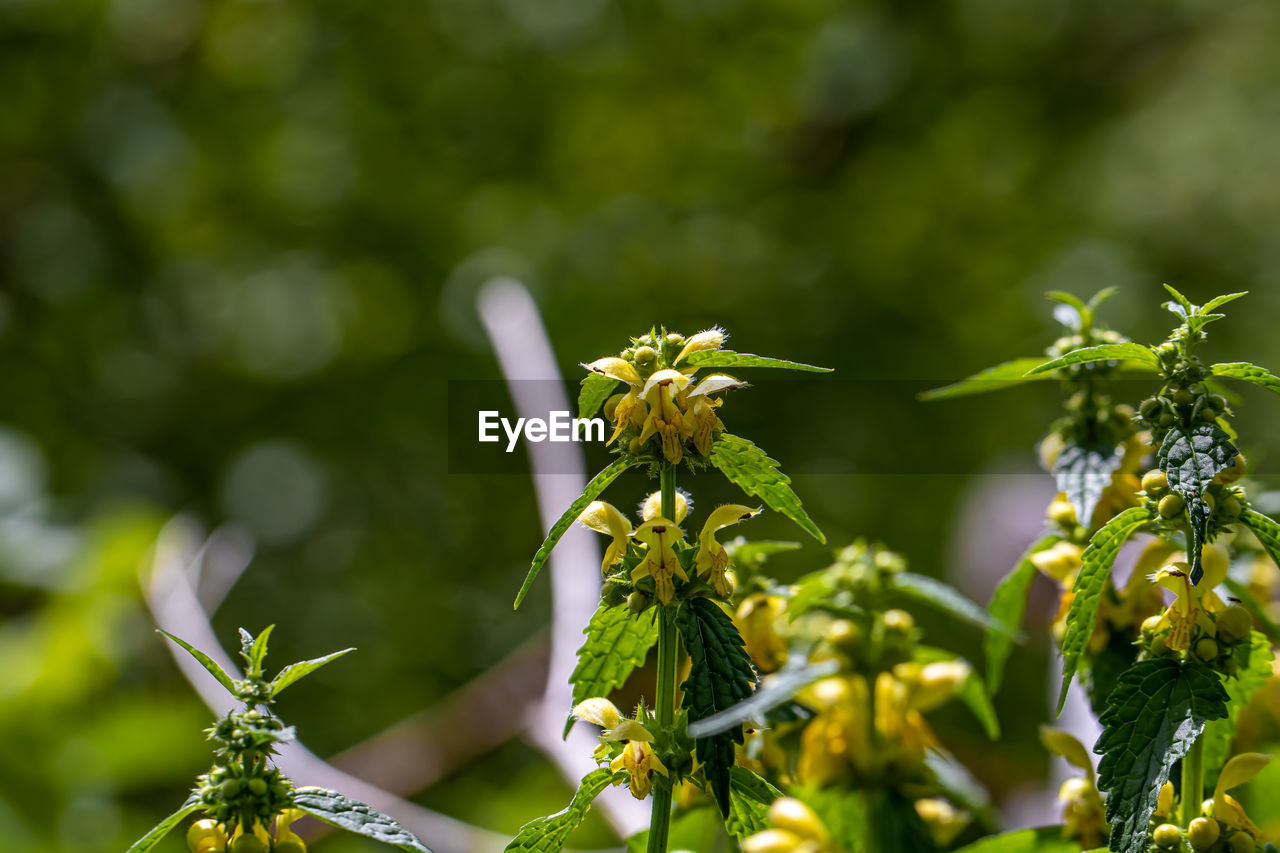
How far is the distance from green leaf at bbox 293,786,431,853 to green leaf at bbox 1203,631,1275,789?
365 mm

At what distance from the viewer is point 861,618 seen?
647 millimetres

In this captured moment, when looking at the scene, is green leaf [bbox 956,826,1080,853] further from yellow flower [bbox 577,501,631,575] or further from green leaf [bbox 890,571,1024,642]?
yellow flower [bbox 577,501,631,575]

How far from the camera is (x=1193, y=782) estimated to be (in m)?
0.47

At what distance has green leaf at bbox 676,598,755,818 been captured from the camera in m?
0.40

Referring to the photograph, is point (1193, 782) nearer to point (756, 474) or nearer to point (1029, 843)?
point (1029, 843)

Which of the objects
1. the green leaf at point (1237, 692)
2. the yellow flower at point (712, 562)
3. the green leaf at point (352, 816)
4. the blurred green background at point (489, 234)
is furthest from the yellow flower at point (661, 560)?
the blurred green background at point (489, 234)

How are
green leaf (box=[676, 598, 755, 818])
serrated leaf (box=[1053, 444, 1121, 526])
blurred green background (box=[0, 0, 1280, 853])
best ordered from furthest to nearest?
1. blurred green background (box=[0, 0, 1280, 853])
2. serrated leaf (box=[1053, 444, 1121, 526])
3. green leaf (box=[676, 598, 755, 818])

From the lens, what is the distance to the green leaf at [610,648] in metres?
0.49

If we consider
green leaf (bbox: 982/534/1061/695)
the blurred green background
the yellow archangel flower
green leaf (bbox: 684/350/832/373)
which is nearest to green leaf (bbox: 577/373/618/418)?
green leaf (bbox: 684/350/832/373)

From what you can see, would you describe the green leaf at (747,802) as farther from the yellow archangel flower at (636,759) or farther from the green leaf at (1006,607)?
the green leaf at (1006,607)

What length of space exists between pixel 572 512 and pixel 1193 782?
302 millimetres

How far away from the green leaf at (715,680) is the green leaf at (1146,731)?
0.15 meters

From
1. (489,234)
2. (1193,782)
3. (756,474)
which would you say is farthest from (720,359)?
(489,234)

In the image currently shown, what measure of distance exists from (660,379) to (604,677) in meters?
0.15
